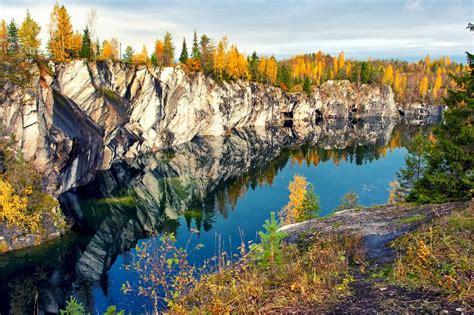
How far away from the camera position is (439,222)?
1072cm

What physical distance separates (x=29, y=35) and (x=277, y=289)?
215 ft

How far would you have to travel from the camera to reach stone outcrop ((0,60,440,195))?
39406mm

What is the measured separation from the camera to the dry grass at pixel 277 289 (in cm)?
677

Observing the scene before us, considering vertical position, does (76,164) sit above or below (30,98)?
below

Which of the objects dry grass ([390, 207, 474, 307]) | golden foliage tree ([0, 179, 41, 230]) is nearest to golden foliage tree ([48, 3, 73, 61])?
golden foliage tree ([0, 179, 41, 230])

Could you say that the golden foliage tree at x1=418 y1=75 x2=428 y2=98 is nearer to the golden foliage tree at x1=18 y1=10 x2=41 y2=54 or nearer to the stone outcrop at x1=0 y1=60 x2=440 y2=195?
the stone outcrop at x1=0 y1=60 x2=440 y2=195

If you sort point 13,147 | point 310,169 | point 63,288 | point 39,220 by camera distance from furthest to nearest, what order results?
point 310,169 → point 13,147 → point 39,220 → point 63,288

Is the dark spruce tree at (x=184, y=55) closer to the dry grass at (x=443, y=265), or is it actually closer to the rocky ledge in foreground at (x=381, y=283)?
the rocky ledge in foreground at (x=381, y=283)

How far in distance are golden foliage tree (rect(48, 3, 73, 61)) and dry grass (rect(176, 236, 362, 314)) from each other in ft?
200

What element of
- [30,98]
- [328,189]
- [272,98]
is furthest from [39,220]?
[272,98]

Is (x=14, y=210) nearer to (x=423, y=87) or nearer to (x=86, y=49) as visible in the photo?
(x=86, y=49)

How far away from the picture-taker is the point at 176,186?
182ft

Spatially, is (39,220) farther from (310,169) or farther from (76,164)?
(310,169)

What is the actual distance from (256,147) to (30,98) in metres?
60.2
